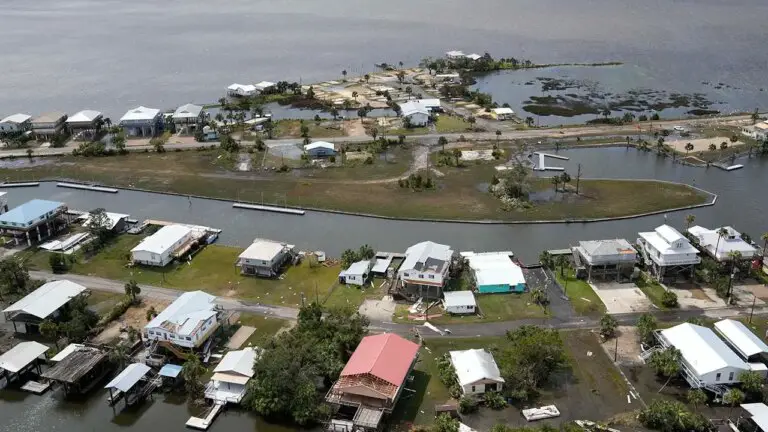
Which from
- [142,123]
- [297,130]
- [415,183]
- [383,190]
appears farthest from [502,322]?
[142,123]

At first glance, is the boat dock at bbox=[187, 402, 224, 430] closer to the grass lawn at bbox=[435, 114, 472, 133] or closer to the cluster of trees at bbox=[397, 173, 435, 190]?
the cluster of trees at bbox=[397, 173, 435, 190]

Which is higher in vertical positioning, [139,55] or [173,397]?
[139,55]

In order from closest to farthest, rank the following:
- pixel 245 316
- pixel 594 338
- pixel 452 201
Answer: pixel 594 338
pixel 245 316
pixel 452 201

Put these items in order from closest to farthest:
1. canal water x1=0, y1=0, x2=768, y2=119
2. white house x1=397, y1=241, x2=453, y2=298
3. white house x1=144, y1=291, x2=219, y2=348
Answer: white house x1=144, y1=291, x2=219, y2=348 → white house x1=397, y1=241, x2=453, y2=298 → canal water x1=0, y1=0, x2=768, y2=119

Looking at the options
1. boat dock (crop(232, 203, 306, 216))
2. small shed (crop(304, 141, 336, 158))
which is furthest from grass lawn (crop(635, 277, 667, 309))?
small shed (crop(304, 141, 336, 158))

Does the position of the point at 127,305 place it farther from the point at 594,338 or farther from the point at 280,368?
the point at 594,338

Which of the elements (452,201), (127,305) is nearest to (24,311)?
(127,305)

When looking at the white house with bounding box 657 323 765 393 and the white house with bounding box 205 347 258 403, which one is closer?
the white house with bounding box 657 323 765 393
